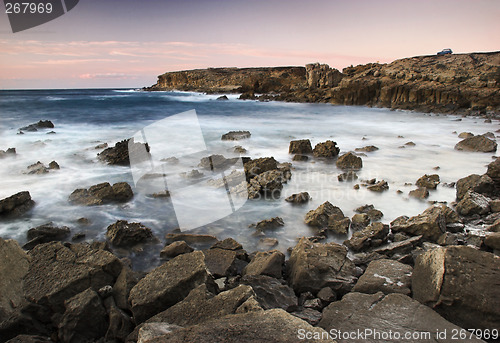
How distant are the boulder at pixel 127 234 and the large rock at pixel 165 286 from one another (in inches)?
61.3

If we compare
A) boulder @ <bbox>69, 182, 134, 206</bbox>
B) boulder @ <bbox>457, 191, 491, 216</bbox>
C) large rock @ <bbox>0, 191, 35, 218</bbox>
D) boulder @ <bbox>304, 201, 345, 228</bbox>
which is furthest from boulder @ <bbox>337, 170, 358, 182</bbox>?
large rock @ <bbox>0, 191, 35, 218</bbox>

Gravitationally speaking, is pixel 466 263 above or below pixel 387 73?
below

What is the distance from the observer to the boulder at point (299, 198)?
5.50 meters

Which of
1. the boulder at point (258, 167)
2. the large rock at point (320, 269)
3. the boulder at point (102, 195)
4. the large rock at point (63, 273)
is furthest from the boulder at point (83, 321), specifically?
the boulder at point (258, 167)

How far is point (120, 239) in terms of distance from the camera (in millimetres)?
4125

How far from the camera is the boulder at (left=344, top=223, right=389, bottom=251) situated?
→ 3.85 metres

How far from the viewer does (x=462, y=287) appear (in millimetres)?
2303

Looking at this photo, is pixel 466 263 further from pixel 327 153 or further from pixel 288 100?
pixel 288 100

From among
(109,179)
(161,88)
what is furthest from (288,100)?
(161,88)

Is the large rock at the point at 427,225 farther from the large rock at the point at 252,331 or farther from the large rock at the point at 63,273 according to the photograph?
the large rock at the point at 63,273

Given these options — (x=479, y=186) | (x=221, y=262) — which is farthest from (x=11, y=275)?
(x=479, y=186)

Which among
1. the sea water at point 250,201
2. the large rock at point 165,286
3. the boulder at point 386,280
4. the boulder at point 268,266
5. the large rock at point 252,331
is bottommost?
the sea water at point 250,201

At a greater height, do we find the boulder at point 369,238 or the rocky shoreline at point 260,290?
the rocky shoreline at point 260,290

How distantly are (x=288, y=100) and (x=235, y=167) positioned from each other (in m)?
26.3
